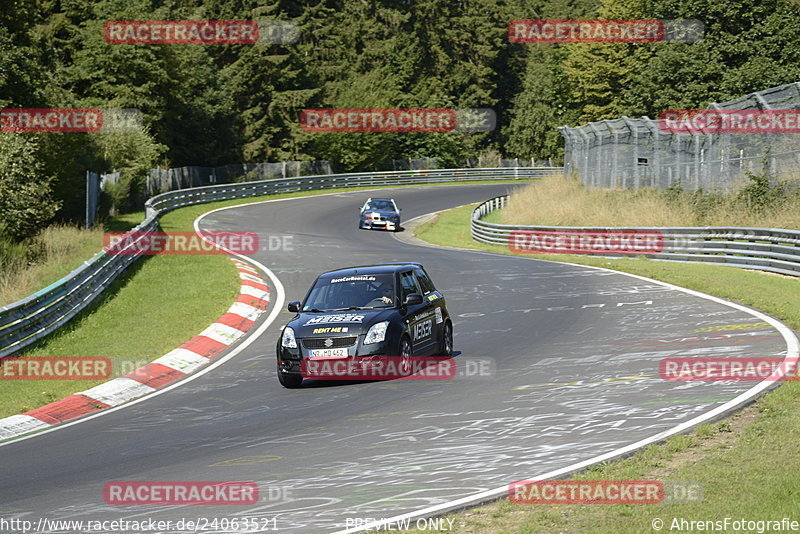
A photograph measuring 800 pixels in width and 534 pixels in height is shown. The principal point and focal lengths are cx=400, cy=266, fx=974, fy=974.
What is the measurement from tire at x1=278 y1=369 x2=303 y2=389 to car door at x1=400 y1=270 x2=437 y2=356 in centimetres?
160

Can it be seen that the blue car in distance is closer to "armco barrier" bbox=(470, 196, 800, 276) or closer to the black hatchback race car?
"armco barrier" bbox=(470, 196, 800, 276)

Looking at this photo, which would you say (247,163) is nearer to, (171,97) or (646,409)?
(171,97)

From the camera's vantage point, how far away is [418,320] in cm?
1348

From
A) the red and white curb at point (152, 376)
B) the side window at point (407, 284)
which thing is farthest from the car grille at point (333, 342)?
the red and white curb at point (152, 376)

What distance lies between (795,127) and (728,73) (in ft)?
70.2

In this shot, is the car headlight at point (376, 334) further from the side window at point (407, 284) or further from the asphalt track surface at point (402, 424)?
the side window at point (407, 284)

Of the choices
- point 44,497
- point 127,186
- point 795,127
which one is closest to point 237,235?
point 127,186

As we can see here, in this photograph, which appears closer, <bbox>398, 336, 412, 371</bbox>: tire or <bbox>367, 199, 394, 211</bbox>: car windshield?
<bbox>398, 336, 412, 371</bbox>: tire

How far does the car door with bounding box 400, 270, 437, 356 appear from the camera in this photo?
1329 cm

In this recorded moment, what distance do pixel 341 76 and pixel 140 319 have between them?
251ft

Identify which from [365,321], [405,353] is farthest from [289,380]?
[405,353]

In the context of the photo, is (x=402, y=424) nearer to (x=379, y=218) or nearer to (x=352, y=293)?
(x=352, y=293)

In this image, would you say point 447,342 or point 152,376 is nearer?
point 447,342

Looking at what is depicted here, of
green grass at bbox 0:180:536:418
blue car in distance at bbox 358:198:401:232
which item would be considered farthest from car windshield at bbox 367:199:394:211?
green grass at bbox 0:180:536:418
